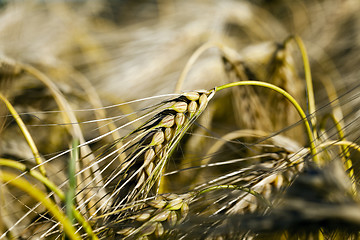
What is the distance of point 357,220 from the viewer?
244 mm

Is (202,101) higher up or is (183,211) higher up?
(202,101)

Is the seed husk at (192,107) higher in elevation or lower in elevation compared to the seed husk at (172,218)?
higher

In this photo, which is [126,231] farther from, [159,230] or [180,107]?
[180,107]

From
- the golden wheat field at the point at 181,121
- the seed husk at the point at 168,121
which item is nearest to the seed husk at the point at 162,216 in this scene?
the golden wheat field at the point at 181,121

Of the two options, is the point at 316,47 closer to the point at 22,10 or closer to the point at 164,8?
the point at 164,8

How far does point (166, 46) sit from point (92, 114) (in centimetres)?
38

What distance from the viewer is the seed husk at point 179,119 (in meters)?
0.43

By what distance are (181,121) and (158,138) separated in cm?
4

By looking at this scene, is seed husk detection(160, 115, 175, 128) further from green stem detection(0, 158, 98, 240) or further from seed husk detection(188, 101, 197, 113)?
green stem detection(0, 158, 98, 240)

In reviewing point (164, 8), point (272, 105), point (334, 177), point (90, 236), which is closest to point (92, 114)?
point (272, 105)

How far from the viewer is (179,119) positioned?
43cm

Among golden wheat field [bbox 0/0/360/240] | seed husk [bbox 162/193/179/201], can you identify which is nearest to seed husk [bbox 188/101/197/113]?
golden wheat field [bbox 0/0/360/240]

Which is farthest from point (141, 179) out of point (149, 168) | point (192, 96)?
point (192, 96)

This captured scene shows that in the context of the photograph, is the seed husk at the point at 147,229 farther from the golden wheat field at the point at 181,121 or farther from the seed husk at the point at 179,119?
the seed husk at the point at 179,119
